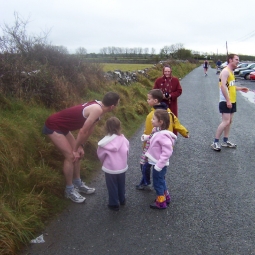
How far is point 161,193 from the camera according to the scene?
412cm

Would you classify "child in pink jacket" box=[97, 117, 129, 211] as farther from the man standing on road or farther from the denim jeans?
the man standing on road

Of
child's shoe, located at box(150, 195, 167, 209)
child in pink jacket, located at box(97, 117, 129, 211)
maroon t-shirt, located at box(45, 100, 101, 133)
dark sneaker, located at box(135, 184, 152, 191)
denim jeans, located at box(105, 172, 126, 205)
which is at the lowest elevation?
dark sneaker, located at box(135, 184, 152, 191)

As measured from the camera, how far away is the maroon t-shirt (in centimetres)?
400

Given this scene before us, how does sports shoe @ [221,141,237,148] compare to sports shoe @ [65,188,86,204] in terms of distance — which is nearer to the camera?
sports shoe @ [65,188,86,204]

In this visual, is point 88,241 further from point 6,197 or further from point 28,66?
point 28,66

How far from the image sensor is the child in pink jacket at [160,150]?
3.98 metres

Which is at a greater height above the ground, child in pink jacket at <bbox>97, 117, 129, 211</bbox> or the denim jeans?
child in pink jacket at <bbox>97, 117, 129, 211</bbox>

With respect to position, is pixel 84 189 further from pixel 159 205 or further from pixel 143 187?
pixel 159 205

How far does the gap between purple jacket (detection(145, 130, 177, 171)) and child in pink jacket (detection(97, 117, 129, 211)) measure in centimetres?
36

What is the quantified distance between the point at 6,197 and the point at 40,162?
103 centimetres

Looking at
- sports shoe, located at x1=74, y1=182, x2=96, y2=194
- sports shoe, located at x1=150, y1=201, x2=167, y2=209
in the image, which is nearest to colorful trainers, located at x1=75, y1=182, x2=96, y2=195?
sports shoe, located at x1=74, y1=182, x2=96, y2=194

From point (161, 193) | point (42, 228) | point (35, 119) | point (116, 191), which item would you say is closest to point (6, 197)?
point (42, 228)

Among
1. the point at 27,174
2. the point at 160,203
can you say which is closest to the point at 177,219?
the point at 160,203

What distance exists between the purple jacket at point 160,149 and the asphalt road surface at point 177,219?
2.11ft
